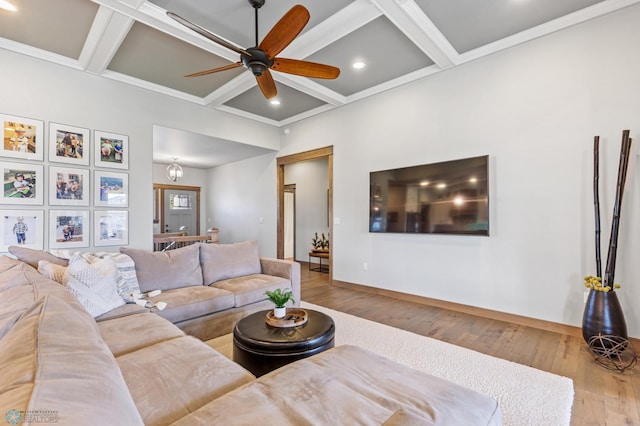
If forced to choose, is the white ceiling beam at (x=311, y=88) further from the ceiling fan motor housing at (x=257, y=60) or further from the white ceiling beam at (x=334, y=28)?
the ceiling fan motor housing at (x=257, y=60)

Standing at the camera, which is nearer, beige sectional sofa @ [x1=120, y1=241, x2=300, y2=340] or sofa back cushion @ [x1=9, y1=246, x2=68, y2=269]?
sofa back cushion @ [x1=9, y1=246, x2=68, y2=269]

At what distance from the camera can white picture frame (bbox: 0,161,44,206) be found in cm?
324

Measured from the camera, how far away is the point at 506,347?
264cm

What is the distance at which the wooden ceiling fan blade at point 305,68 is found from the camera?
2549mm

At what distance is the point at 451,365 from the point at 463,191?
6.64 feet

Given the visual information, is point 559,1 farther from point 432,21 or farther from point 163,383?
point 163,383

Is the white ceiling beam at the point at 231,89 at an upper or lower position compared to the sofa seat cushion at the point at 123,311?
upper

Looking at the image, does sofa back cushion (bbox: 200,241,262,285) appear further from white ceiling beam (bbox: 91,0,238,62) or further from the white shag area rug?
white ceiling beam (bbox: 91,0,238,62)

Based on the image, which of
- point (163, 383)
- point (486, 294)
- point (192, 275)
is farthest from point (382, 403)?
point (486, 294)

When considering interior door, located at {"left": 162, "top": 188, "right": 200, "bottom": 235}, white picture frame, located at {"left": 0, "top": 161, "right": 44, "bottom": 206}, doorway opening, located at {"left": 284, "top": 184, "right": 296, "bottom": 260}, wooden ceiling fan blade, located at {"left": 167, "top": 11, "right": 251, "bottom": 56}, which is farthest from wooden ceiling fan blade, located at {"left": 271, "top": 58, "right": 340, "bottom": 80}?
interior door, located at {"left": 162, "top": 188, "right": 200, "bottom": 235}

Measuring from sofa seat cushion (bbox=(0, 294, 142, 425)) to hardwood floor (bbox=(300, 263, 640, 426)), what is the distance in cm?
233

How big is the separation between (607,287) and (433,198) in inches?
71.9

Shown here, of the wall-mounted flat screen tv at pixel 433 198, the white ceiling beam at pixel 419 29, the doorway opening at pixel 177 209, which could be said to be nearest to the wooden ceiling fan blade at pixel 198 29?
the white ceiling beam at pixel 419 29

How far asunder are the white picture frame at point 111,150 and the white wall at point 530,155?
11.7ft
